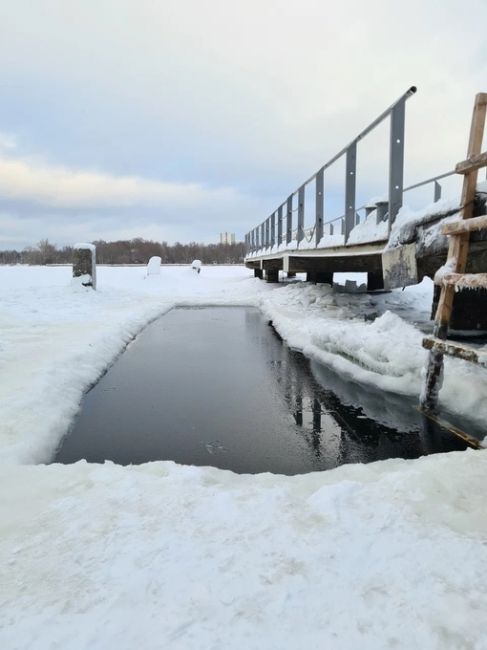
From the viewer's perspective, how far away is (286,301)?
15.3 metres

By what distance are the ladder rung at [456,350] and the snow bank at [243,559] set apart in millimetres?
948

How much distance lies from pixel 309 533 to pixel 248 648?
78 centimetres

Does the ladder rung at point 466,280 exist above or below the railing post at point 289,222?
below

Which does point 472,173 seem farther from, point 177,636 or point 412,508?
point 177,636

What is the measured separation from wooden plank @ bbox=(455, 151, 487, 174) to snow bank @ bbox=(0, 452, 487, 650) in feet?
8.52

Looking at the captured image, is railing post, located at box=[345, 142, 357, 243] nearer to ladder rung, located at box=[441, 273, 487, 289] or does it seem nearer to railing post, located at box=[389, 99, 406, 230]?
railing post, located at box=[389, 99, 406, 230]

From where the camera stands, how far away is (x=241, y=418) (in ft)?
15.2

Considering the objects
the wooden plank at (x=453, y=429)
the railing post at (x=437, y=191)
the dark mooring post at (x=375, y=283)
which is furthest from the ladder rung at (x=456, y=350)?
→ the dark mooring post at (x=375, y=283)

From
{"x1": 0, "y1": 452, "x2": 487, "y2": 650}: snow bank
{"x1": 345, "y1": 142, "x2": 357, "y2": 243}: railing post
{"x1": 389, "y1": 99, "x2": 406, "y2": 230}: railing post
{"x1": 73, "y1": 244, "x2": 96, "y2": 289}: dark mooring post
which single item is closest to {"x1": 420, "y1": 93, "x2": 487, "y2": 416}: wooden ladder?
{"x1": 0, "y1": 452, "x2": 487, "y2": 650}: snow bank

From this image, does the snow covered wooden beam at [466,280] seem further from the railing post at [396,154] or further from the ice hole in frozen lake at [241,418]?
the railing post at [396,154]

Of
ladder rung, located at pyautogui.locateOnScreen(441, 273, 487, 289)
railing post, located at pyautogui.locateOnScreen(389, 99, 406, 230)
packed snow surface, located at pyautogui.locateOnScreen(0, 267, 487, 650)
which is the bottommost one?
packed snow surface, located at pyautogui.locateOnScreen(0, 267, 487, 650)

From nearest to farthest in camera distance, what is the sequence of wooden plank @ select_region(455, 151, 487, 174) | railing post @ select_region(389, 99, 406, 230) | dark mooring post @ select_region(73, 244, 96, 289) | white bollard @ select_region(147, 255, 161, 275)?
wooden plank @ select_region(455, 151, 487, 174) < railing post @ select_region(389, 99, 406, 230) < dark mooring post @ select_region(73, 244, 96, 289) < white bollard @ select_region(147, 255, 161, 275)

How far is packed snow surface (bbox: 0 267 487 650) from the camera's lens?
1.69 m

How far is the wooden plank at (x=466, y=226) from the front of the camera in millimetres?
3898
